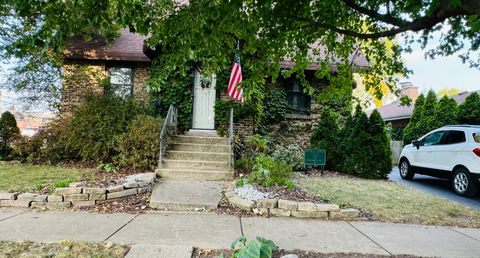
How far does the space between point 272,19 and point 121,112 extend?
21.1 feet

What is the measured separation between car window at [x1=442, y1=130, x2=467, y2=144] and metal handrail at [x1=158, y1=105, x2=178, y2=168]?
798 centimetres

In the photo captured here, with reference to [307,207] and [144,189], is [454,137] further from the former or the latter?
[144,189]

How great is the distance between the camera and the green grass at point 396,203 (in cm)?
532

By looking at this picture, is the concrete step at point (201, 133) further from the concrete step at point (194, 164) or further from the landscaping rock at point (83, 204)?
the landscaping rock at point (83, 204)

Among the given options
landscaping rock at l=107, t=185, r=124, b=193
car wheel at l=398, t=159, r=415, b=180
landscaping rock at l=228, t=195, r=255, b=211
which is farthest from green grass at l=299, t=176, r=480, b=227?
landscaping rock at l=107, t=185, r=124, b=193

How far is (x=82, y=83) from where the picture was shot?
11102 millimetres

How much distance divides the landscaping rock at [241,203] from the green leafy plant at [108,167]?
386 cm

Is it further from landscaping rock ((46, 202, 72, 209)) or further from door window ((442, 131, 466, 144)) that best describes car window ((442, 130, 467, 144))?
landscaping rock ((46, 202, 72, 209))

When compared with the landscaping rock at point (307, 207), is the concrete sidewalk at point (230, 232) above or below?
below

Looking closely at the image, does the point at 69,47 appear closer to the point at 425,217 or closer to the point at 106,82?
the point at 106,82

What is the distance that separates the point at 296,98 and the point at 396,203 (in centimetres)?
641

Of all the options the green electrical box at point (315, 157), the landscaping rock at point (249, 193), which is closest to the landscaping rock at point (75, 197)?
the landscaping rock at point (249, 193)

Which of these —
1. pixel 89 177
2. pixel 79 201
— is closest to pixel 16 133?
pixel 89 177

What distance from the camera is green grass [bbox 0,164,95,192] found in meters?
5.87
